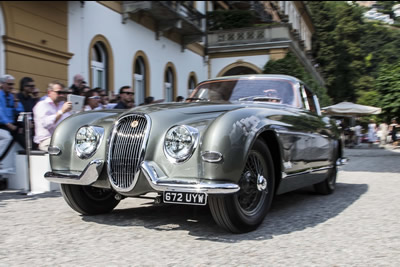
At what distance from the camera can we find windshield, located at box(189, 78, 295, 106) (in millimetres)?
5273

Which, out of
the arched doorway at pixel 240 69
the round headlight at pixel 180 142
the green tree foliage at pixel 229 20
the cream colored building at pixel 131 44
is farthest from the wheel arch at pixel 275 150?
the green tree foliage at pixel 229 20

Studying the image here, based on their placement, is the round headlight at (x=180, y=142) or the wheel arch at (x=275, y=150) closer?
the round headlight at (x=180, y=142)

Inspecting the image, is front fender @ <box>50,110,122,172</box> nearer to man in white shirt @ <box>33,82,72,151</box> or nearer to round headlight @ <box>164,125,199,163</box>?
round headlight @ <box>164,125,199,163</box>

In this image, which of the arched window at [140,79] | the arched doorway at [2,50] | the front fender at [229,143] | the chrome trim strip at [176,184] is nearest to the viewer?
the chrome trim strip at [176,184]

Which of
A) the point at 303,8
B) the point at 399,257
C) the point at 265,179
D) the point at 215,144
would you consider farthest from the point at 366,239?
the point at 303,8

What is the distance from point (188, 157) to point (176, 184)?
25cm

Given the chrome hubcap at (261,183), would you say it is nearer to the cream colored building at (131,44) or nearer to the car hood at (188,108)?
the car hood at (188,108)

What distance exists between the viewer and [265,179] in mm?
3951

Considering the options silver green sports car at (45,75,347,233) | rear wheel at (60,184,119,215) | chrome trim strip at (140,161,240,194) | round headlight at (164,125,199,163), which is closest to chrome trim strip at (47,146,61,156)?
silver green sports car at (45,75,347,233)

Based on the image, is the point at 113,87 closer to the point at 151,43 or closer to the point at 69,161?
the point at 151,43

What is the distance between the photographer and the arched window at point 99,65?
1461cm

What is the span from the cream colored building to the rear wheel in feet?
10.9

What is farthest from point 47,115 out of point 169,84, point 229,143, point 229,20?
point 229,20

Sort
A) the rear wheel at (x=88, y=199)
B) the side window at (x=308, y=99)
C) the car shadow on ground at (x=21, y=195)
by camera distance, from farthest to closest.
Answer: the car shadow on ground at (x=21, y=195), the side window at (x=308, y=99), the rear wheel at (x=88, y=199)
